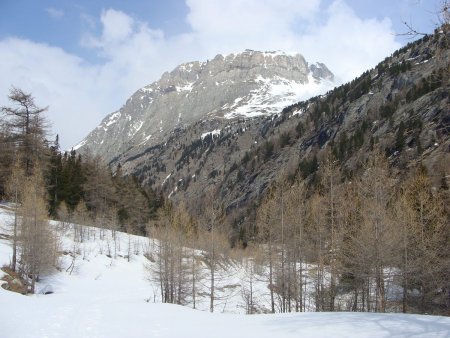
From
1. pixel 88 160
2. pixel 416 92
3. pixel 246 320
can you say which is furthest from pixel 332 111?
pixel 246 320

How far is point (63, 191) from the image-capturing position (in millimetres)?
69938

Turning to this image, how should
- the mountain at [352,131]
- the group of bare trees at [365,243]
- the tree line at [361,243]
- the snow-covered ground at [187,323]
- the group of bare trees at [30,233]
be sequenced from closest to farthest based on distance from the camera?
the snow-covered ground at [187,323]
the group of bare trees at [365,243]
the tree line at [361,243]
the group of bare trees at [30,233]
the mountain at [352,131]

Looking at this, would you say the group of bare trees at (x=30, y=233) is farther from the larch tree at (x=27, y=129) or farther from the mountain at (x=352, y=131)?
the mountain at (x=352, y=131)

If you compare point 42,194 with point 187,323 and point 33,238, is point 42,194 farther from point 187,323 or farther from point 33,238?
point 187,323

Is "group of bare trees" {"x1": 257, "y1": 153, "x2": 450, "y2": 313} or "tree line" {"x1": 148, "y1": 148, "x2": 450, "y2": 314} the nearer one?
"group of bare trees" {"x1": 257, "y1": 153, "x2": 450, "y2": 313}

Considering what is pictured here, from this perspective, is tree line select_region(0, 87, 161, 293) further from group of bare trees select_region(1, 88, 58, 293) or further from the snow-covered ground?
the snow-covered ground

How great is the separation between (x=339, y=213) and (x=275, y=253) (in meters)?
7.27

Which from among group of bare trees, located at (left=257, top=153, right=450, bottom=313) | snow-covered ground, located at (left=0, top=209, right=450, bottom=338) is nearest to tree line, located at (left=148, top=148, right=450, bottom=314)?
group of bare trees, located at (left=257, top=153, right=450, bottom=313)

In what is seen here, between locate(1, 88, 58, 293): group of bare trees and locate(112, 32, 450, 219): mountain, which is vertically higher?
locate(112, 32, 450, 219): mountain

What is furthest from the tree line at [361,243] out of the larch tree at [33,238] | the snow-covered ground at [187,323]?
the larch tree at [33,238]

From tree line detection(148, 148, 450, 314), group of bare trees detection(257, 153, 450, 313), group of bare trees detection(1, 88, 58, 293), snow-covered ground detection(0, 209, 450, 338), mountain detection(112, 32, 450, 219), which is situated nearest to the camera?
snow-covered ground detection(0, 209, 450, 338)

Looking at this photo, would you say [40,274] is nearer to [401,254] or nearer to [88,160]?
[401,254]

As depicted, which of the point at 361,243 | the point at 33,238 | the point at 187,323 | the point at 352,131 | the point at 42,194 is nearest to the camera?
the point at 187,323

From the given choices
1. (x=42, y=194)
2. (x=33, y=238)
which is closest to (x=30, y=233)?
(x=33, y=238)
